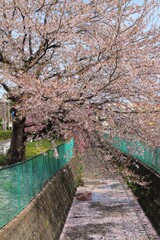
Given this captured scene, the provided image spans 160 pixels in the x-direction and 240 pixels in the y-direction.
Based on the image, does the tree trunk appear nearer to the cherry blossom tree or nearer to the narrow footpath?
the cherry blossom tree

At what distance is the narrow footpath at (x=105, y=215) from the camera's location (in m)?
12.8

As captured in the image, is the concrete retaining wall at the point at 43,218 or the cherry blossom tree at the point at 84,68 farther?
the cherry blossom tree at the point at 84,68

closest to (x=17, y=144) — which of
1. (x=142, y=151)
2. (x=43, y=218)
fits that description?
(x=43, y=218)

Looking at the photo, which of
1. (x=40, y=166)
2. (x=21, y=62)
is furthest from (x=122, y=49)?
(x=40, y=166)

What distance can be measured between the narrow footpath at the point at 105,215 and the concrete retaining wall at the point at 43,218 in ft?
2.35

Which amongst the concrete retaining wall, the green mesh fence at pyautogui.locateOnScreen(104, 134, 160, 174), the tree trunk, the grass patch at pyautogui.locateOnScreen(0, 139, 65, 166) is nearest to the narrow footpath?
the concrete retaining wall

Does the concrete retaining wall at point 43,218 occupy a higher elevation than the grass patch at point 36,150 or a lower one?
lower

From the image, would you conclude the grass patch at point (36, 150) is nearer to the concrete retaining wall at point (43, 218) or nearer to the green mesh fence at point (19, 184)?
the concrete retaining wall at point (43, 218)

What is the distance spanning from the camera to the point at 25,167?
985 centimetres

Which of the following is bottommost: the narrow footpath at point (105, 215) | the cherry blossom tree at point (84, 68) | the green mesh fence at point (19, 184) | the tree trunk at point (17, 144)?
the narrow footpath at point (105, 215)

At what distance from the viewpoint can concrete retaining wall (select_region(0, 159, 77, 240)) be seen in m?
7.55

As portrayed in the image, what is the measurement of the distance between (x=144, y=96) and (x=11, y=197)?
210 inches

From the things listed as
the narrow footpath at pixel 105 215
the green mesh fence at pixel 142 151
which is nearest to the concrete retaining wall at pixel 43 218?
the narrow footpath at pixel 105 215

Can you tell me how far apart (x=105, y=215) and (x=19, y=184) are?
776 cm
